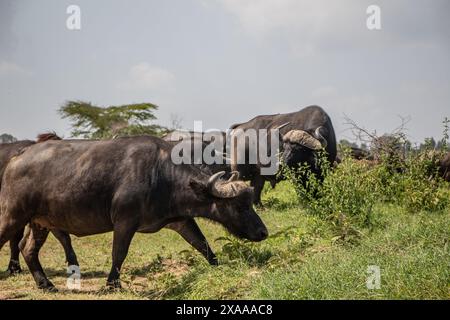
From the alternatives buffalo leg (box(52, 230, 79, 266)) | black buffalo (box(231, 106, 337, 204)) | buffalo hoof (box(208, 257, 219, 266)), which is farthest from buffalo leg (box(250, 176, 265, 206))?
buffalo hoof (box(208, 257, 219, 266))

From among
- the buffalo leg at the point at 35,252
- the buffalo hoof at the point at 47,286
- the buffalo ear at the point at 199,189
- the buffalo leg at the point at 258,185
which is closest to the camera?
the buffalo ear at the point at 199,189

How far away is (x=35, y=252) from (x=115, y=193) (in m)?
1.67

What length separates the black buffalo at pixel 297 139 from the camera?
13094 millimetres

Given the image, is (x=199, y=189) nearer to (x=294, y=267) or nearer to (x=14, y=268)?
(x=294, y=267)

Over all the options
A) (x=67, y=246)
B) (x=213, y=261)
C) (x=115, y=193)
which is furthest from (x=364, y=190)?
(x=67, y=246)

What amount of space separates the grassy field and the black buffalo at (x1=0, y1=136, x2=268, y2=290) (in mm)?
467

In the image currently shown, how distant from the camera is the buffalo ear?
25.5 ft

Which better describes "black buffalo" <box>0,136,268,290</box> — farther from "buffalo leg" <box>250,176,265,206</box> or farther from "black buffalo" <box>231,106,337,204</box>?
"buffalo leg" <box>250,176,265,206</box>

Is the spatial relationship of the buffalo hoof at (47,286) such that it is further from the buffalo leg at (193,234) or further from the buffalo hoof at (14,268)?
the buffalo leg at (193,234)

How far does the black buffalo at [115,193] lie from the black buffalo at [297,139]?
4968mm

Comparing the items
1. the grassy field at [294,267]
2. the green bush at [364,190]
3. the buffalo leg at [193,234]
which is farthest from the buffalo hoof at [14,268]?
the green bush at [364,190]

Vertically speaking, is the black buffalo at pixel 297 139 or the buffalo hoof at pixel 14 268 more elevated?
the black buffalo at pixel 297 139
